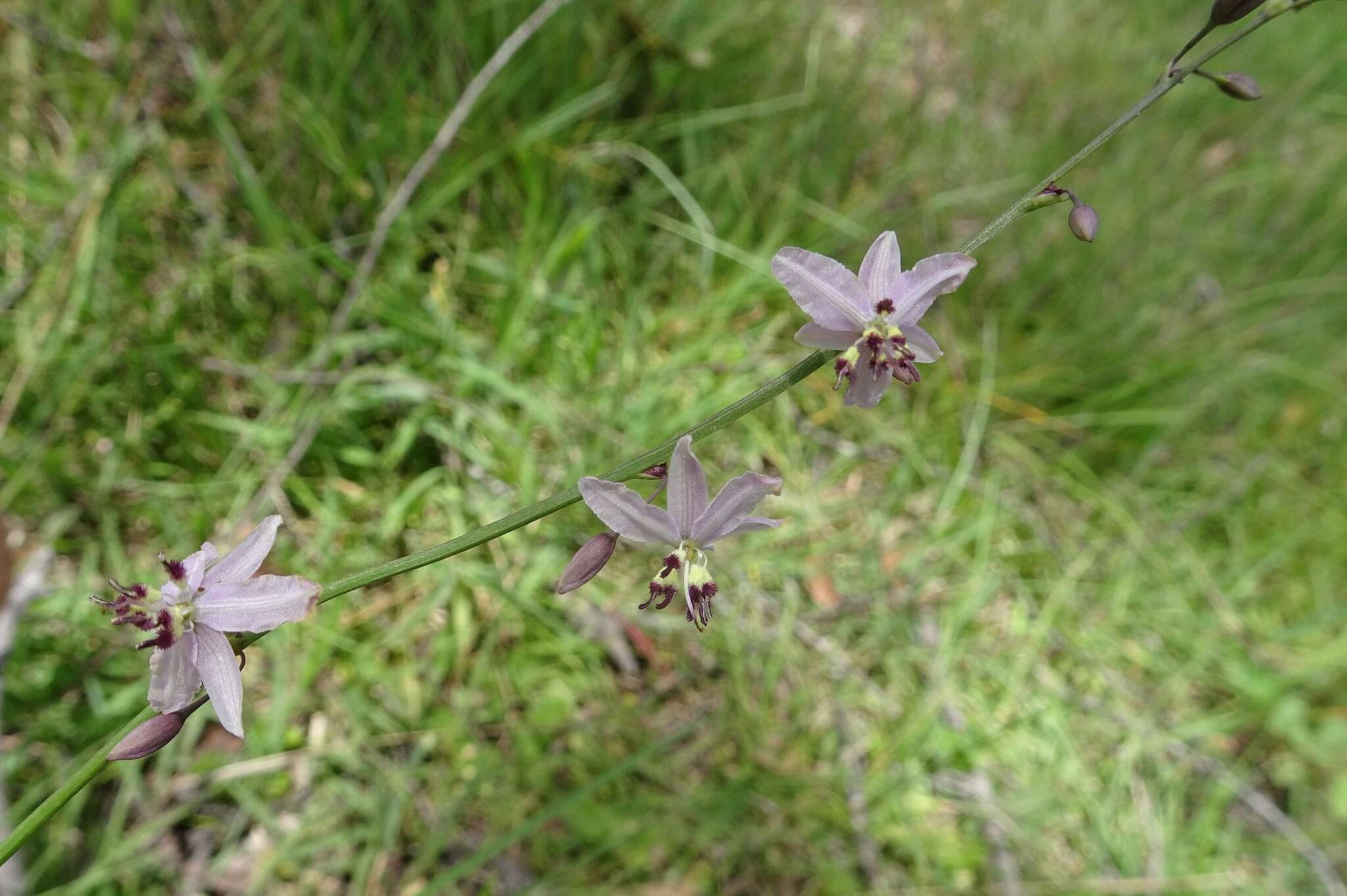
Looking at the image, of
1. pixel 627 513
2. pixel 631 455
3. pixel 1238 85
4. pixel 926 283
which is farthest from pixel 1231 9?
pixel 631 455

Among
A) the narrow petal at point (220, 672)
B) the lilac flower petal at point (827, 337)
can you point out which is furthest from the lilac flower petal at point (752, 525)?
the narrow petal at point (220, 672)

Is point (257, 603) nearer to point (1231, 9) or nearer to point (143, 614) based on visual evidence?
point (143, 614)

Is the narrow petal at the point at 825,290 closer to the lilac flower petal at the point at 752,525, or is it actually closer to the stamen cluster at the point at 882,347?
the stamen cluster at the point at 882,347

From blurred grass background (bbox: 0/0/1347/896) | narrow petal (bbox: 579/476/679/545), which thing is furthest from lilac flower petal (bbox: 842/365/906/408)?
blurred grass background (bbox: 0/0/1347/896)

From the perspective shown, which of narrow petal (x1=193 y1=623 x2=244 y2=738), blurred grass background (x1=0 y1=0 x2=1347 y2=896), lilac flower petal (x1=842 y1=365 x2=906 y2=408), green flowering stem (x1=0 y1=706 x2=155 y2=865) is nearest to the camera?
green flowering stem (x1=0 y1=706 x2=155 y2=865)

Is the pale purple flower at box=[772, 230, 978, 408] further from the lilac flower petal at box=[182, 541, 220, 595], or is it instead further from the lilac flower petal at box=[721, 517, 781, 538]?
the lilac flower petal at box=[182, 541, 220, 595]

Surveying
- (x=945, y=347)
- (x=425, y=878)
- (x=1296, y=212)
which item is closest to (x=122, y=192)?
(x=425, y=878)

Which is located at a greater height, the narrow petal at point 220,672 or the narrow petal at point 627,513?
the narrow petal at point 627,513
